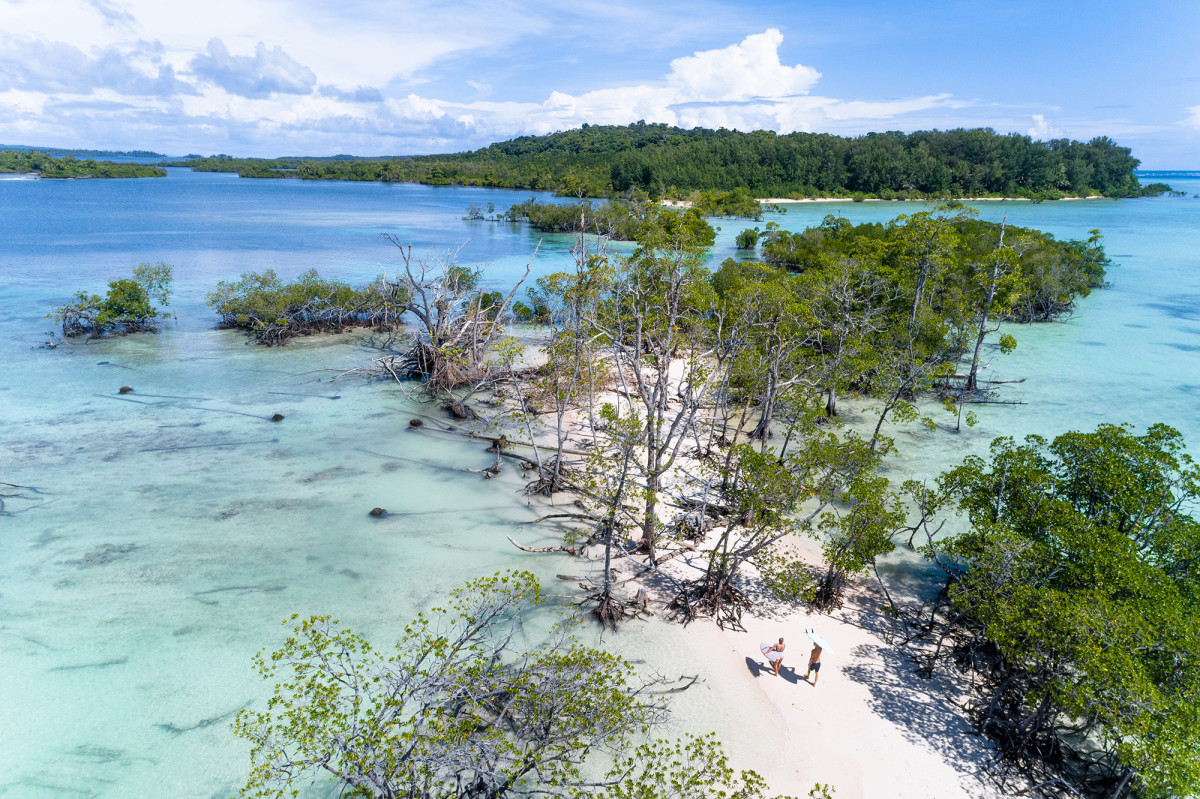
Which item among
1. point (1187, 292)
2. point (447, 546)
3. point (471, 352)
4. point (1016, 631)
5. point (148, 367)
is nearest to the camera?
point (1016, 631)

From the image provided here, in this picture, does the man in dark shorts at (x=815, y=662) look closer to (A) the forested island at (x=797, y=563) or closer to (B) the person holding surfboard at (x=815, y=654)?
(B) the person holding surfboard at (x=815, y=654)

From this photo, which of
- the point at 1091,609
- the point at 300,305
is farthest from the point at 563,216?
the point at 1091,609

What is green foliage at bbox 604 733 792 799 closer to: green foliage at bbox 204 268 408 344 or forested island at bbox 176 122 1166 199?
green foliage at bbox 204 268 408 344

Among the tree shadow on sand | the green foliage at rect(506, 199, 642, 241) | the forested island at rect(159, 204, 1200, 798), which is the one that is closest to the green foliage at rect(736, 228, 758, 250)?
the green foliage at rect(506, 199, 642, 241)

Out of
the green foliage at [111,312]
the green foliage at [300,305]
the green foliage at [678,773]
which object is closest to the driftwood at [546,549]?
the green foliage at [678,773]

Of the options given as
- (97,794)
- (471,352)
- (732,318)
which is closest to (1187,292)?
(732,318)

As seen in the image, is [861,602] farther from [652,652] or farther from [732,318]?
[732,318]

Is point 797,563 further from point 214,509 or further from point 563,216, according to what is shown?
point 563,216
